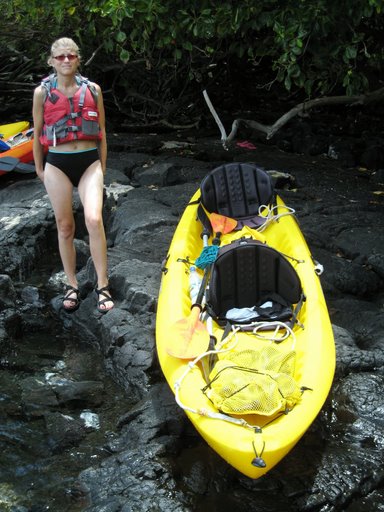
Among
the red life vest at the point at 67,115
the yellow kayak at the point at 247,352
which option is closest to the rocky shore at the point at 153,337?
the yellow kayak at the point at 247,352

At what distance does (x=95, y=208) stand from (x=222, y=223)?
3.29 ft

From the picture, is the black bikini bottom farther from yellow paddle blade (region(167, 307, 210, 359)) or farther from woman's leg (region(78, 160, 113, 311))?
yellow paddle blade (region(167, 307, 210, 359))

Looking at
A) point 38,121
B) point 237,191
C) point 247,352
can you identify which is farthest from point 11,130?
point 247,352

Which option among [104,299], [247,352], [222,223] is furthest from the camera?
[222,223]

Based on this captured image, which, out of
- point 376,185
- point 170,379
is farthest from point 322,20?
point 170,379

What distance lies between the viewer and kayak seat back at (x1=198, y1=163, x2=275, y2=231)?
5.02m

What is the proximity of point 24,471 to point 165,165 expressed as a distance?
4.41 meters

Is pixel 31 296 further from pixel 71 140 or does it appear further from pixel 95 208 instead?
pixel 71 140

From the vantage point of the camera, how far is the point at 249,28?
6742 mm

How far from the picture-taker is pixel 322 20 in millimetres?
5434

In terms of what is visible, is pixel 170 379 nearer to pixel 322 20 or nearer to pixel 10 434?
pixel 10 434

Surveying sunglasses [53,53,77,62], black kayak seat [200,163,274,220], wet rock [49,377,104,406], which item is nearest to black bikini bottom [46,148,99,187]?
sunglasses [53,53,77,62]

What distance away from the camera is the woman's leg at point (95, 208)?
416 centimetres

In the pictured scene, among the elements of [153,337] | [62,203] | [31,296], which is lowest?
[31,296]
